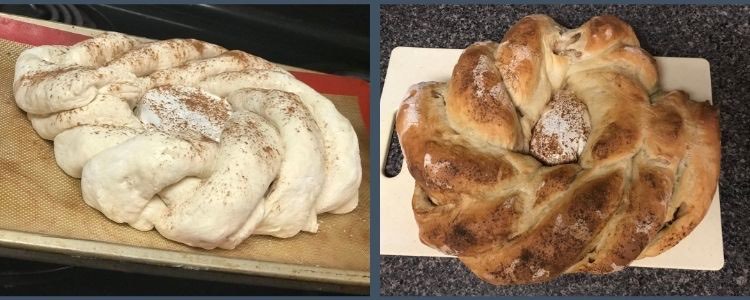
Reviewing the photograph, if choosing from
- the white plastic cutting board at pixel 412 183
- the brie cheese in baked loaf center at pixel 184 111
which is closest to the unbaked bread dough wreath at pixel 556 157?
the white plastic cutting board at pixel 412 183

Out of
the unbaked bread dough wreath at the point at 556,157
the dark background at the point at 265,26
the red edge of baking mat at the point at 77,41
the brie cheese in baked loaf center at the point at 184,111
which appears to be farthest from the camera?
the dark background at the point at 265,26

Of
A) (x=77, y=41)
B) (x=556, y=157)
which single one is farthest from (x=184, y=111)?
(x=556, y=157)

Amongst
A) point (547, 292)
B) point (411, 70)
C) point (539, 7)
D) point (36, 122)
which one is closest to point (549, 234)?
point (547, 292)

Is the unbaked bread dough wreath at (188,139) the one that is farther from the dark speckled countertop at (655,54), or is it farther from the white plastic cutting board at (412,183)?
the dark speckled countertop at (655,54)

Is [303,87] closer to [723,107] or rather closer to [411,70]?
[411,70]

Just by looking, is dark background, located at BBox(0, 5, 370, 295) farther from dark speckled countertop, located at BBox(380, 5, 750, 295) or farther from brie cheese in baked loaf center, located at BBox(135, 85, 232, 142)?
brie cheese in baked loaf center, located at BBox(135, 85, 232, 142)
